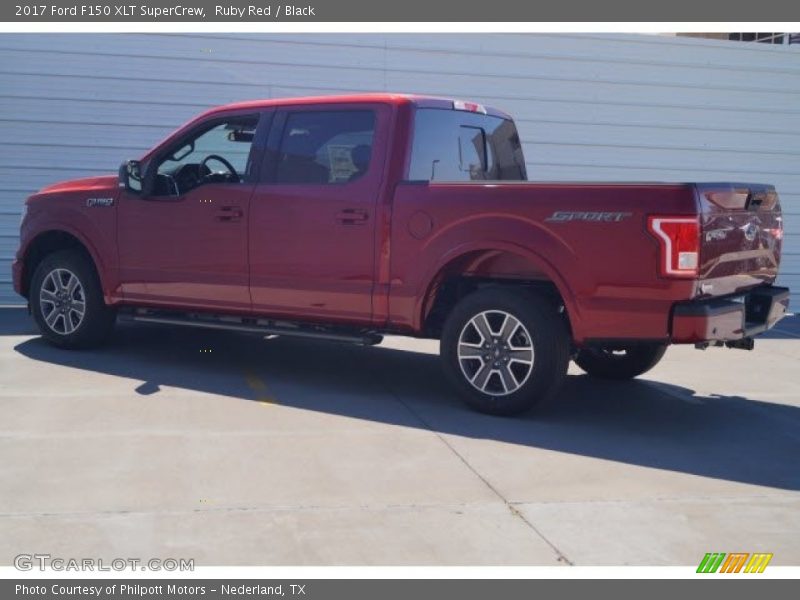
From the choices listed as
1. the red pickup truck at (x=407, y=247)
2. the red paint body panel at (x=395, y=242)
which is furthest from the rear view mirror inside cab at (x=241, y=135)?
the red paint body panel at (x=395, y=242)

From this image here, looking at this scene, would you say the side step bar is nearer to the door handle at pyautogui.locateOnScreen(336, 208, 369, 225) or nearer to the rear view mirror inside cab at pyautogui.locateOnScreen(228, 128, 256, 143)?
the door handle at pyautogui.locateOnScreen(336, 208, 369, 225)

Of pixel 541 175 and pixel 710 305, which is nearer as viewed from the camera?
pixel 710 305

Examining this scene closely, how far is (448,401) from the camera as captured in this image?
6922 millimetres

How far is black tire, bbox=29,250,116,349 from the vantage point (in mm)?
8055

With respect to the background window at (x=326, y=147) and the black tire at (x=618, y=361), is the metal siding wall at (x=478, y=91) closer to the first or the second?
the background window at (x=326, y=147)

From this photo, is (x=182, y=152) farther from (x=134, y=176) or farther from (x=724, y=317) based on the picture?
(x=724, y=317)

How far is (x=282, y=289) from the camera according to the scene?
7.15 meters

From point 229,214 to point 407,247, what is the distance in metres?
1.48

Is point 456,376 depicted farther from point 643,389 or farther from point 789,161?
point 789,161

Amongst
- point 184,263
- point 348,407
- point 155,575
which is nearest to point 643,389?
point 348,407

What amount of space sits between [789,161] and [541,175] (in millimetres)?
3220

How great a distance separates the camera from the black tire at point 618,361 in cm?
752

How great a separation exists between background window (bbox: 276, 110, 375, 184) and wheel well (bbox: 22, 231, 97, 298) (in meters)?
2.11

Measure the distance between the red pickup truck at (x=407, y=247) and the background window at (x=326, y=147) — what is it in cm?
1
